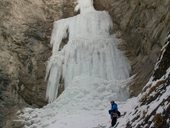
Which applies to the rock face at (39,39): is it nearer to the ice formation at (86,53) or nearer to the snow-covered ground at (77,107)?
the ice formation at (86,53)

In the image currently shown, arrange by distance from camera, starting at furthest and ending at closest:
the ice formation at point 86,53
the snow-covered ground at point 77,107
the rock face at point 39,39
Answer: the ice formation at point 86,53 < the rock face at point 39,39 < the snow-covered ground at point 77,107

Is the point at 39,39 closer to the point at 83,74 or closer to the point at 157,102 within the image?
the point at 83,74

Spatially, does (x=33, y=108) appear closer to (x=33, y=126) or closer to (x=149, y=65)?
(x=33, y=126)

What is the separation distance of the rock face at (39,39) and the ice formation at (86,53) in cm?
51

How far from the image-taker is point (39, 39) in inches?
944

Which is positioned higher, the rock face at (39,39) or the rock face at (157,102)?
the rock face at (39,39)

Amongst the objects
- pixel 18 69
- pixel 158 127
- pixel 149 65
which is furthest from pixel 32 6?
pixel 158 127

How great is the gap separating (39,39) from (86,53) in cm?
347

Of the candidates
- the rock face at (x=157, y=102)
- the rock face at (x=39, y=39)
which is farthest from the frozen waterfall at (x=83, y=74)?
the rock face at (x=157, y=102)

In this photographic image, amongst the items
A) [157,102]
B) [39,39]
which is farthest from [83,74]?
[157,102]

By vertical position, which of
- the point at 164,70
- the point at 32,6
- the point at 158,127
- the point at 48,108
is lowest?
the point at 158,127

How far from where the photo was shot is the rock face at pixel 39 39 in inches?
767

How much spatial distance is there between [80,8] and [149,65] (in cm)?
796

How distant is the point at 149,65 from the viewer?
63.0 feet
